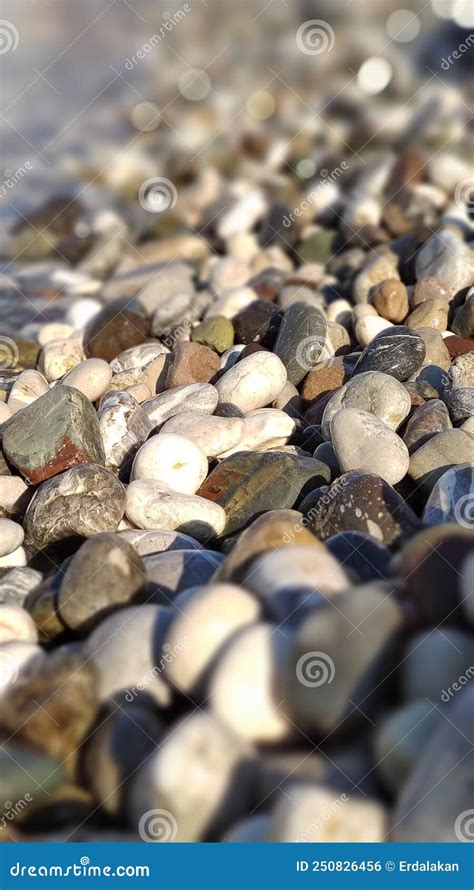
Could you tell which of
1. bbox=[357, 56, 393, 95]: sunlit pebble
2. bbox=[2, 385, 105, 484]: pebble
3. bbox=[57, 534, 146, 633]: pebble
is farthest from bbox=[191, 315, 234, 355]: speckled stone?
bbox=[357, 56, 393, 95]: sunlit pebble

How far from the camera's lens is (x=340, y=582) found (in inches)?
92.0

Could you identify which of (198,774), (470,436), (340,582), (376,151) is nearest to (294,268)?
(376,151)

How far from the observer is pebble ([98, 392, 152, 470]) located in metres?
3.92

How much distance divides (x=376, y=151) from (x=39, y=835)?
8.90 metres

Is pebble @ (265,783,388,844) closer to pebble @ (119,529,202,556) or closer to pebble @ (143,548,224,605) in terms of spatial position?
pebble @ (143,548,224,605)

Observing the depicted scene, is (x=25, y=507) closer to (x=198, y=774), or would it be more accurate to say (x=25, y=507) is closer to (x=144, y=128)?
(x=198, y=774)

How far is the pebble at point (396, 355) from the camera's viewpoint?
4.13m

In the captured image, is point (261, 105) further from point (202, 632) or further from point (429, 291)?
point (202, 632)

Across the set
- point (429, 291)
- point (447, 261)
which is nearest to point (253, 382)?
point (429, 291)

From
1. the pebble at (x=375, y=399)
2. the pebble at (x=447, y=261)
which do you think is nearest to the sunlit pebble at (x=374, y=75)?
the pebble at (x=447, y=261)

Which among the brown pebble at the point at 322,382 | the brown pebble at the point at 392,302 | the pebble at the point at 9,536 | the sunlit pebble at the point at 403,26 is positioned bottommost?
the pebble at the point at 9,536

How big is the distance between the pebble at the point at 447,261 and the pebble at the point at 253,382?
155 cm

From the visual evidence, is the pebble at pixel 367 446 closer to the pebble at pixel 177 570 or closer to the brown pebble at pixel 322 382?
Answer: the pebble at pixel 177 570

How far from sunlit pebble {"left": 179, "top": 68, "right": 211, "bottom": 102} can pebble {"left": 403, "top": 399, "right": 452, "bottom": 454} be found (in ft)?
41.8
